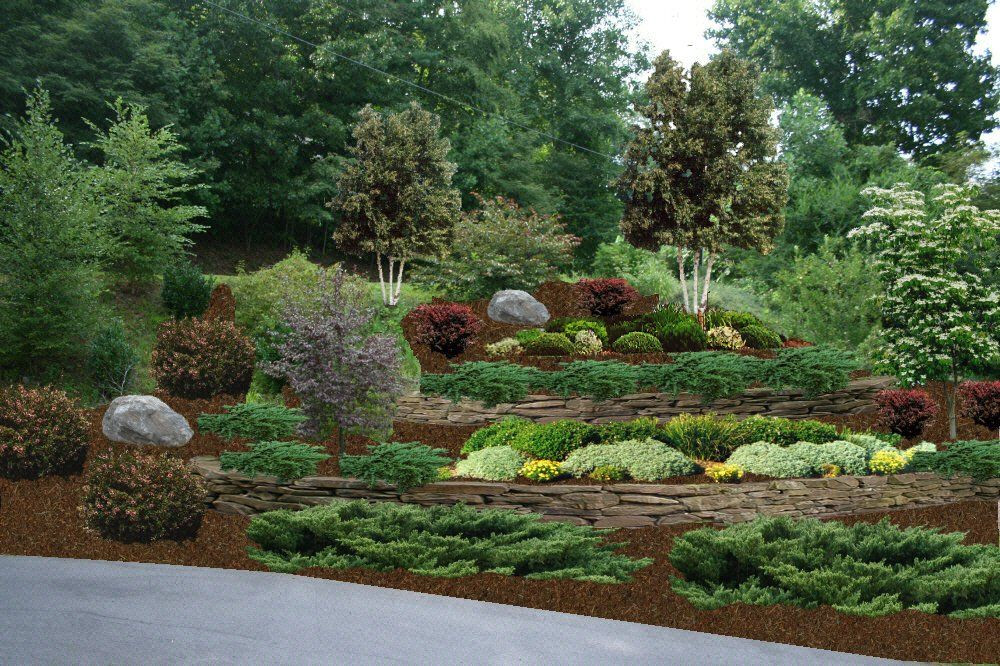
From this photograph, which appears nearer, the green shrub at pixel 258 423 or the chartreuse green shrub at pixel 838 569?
the chartreuse green shrub at pixel 838 569

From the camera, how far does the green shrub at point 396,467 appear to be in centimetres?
963

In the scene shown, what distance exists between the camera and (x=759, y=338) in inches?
601

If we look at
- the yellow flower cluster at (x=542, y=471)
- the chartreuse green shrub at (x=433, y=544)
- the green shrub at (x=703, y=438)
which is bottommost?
the chartreuse green shrub at (x=433, y=544)

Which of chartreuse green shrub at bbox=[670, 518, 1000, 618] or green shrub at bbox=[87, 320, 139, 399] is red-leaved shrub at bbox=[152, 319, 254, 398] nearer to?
green shrub at bbox=[87, 320, 139, 399]

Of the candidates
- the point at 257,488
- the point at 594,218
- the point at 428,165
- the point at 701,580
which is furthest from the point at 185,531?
the point at 594,218

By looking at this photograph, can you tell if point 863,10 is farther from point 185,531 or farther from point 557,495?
point 185,531

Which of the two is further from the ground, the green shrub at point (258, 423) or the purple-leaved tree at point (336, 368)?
the purple-leaved tree at point (336, 368)

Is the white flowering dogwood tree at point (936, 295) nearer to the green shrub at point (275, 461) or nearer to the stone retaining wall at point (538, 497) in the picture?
the stone retaining wall at point (538, 497)

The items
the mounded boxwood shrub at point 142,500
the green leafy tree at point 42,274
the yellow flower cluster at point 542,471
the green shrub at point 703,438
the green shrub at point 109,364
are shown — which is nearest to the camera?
the mounded boxwood shrub at point 142,500

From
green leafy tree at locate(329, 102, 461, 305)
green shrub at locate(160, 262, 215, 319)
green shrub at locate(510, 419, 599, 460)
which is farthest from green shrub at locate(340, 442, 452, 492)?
green shrub at locate(160, 262, 215, 319)

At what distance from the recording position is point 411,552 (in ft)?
25.8

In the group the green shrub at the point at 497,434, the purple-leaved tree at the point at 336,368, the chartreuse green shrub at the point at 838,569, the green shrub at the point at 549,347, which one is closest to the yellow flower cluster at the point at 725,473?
the chartreuse green shrub at the point at 838,569

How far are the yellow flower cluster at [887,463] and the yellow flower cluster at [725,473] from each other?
2054mm

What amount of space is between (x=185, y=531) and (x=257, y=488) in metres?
1.01
